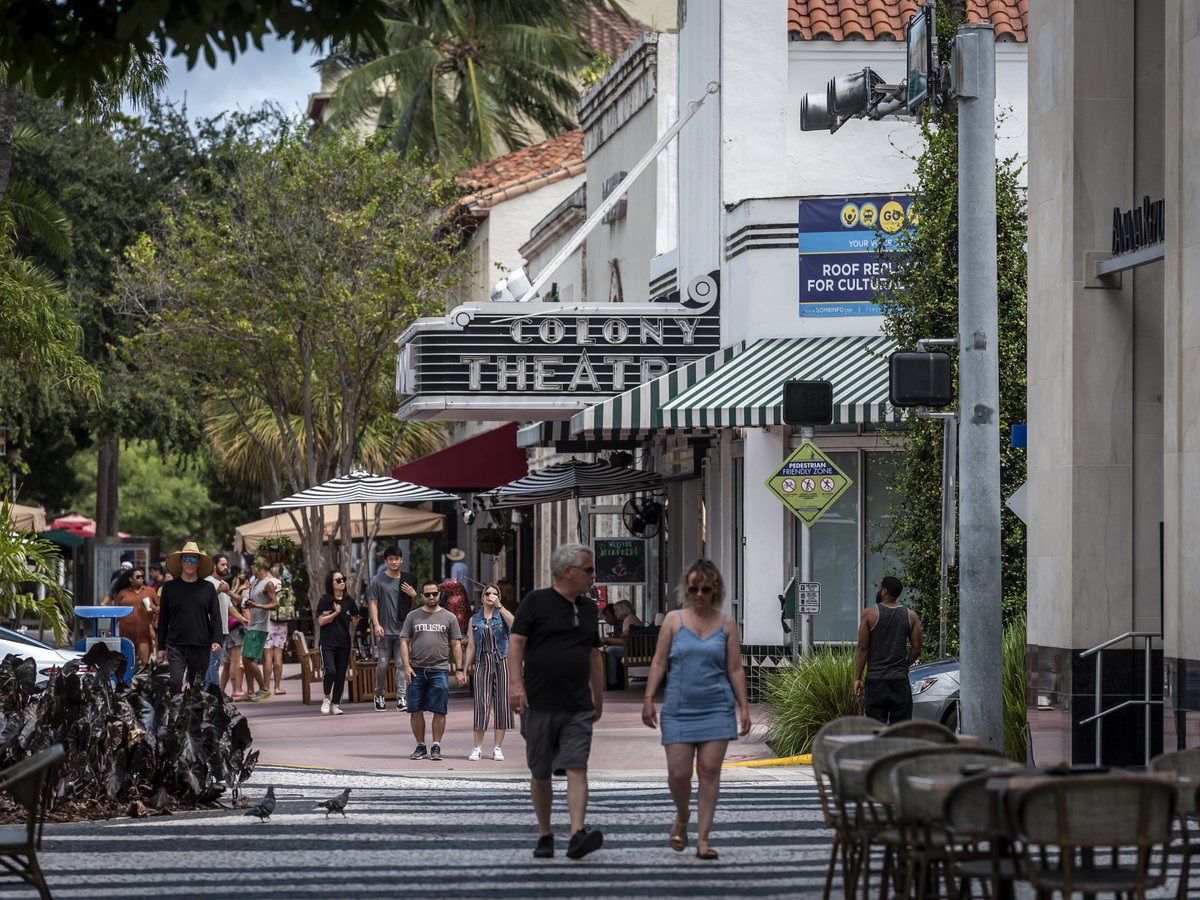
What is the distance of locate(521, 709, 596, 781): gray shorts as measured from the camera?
38.4 feet

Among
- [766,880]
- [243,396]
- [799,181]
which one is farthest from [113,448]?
[766,880]

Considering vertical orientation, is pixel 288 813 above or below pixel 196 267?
below

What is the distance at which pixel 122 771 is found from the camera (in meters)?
13.8

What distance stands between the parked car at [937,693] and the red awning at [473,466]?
57.2ft

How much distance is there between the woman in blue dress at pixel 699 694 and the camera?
11.6 metres

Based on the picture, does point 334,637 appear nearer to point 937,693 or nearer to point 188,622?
point 188,622

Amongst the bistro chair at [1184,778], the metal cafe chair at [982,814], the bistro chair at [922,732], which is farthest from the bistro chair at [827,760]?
the bistro chair at [1184,778]

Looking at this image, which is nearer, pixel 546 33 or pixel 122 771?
pixel 122 771

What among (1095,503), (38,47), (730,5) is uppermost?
(730,5)

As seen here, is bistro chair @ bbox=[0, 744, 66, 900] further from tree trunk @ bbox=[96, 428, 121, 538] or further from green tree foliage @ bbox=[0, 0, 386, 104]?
tree trunk @ bbox=[96, 428, 121, 538]

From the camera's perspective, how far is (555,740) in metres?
11.8

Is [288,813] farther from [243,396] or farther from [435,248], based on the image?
[243,396]

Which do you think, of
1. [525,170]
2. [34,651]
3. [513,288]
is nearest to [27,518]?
[525,170]

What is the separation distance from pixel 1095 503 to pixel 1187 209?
2.51 m
